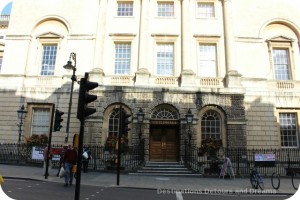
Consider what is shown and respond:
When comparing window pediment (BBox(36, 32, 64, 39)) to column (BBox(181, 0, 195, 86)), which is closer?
column (BBox(181, 0, 195, 86))

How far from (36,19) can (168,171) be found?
18185 millimetres

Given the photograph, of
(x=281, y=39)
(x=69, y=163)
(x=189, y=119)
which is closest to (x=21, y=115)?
(x=69, y=163)

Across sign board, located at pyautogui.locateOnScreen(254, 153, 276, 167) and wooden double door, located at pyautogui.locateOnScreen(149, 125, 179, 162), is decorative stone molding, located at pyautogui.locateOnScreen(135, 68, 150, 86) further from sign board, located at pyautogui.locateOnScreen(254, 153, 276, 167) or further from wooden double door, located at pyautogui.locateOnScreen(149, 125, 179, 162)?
sign board, located at pyautogui.locateOnScreen(254, 153, 276, 167)

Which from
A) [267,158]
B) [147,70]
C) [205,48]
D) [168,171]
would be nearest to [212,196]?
[168,171]

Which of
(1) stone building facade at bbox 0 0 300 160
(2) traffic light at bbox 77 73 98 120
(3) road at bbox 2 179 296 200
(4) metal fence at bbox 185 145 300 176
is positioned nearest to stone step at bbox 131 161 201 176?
(4) metal fence at bbox 185 145 300 176

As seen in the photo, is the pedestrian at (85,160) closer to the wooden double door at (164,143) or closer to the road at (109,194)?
the road at (109,194)

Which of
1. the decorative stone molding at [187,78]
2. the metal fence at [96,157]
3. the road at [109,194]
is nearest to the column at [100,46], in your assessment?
the metal fence at [96,157]

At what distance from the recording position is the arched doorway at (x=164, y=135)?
22.2 meters

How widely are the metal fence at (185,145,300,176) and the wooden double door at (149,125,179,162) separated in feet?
5.16

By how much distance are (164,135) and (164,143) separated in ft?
2.06

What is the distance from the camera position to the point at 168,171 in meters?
19.4

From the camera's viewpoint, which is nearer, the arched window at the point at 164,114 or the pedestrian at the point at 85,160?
the pedestrian at the point at 85,160

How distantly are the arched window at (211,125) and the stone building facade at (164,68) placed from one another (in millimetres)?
77

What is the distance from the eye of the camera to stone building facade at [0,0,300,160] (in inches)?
878
